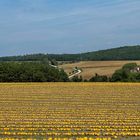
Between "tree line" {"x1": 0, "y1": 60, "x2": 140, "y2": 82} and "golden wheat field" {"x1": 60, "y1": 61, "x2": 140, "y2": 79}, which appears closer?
"tree line" {"x1": 0, "y1": 60, "x2": 140, "y2": 82}

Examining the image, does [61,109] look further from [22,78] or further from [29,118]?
[22,78]

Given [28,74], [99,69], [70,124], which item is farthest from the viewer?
[99,69]

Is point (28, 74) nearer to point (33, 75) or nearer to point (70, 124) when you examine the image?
point (33, 75)

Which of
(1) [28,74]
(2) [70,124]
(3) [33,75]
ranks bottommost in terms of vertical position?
(2) [70,124]

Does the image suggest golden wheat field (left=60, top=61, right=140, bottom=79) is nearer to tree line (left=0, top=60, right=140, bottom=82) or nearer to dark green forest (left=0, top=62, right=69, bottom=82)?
tree line (left=0, top=60, right=140, bottom=82)

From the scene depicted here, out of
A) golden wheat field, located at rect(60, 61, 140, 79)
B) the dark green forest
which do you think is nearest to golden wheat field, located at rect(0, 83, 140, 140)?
the dark green forest

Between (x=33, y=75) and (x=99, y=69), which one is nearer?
(x=33, y=75)

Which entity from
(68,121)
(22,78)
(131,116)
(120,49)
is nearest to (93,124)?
(68,121)

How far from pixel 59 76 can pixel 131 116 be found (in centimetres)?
4840

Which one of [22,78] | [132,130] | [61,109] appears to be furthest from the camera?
[22,78]

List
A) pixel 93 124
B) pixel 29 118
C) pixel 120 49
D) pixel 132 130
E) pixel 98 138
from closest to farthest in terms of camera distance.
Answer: pixel 98 138 → pixel 132 130 → pixel 93 124 → pixel 29 118 → pixel 120 49

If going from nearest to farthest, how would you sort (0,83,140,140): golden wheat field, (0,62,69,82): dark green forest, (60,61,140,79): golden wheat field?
1. (0,83,140,140): golden wheat field
2. (0,62,69,82): dark green forest
3. (60,61,140,79): golden wheat field

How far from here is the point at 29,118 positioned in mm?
27031

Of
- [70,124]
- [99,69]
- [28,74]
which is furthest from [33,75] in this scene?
[70,124]
